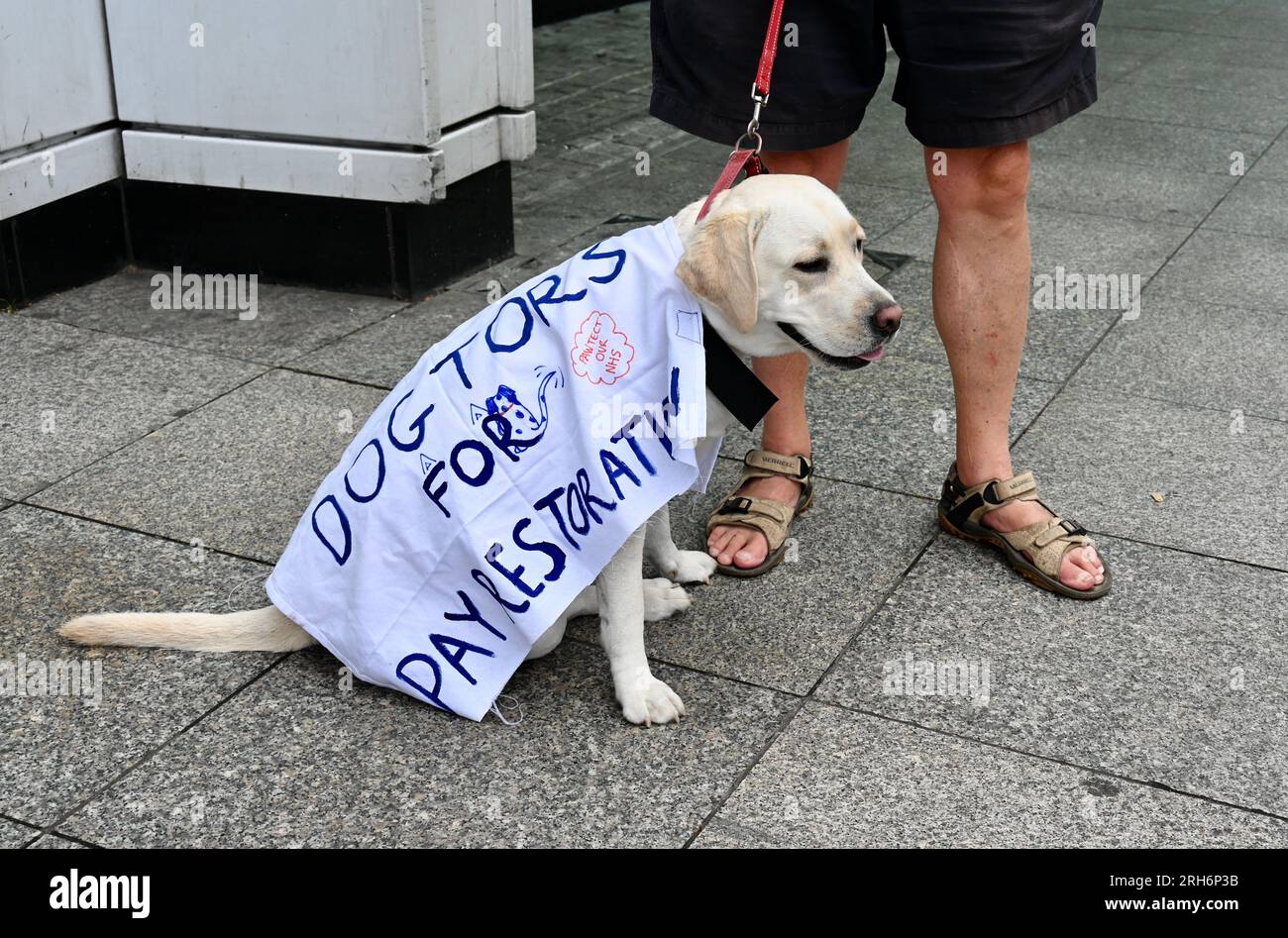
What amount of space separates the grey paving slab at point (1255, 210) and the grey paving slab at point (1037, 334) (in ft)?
5.01

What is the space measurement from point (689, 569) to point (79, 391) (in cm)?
236

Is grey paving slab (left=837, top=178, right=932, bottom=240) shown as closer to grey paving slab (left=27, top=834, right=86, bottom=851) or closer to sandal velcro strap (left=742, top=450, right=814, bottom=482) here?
sandal velcro strap (left=742, top=450, right=814, bottom=482)

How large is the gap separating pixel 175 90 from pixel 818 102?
318 centimetres

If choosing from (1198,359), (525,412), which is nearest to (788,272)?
(525,412)

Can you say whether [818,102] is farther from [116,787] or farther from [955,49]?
[116,787]

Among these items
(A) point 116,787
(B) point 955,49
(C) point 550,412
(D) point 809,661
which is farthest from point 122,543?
(B) point 955,49

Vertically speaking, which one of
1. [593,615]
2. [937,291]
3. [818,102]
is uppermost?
[818,102]

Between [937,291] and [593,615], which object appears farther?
[937,291]

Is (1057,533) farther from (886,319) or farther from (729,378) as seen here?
(729,378)

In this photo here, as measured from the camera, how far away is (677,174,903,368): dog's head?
3.00 meters

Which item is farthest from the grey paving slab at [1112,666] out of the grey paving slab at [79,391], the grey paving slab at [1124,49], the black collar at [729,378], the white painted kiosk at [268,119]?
the grey paving slab at [1124,49]

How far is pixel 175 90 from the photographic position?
576 centimetres

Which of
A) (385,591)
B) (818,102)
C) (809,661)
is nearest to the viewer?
(385,591)

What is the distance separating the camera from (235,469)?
14.2 feet
